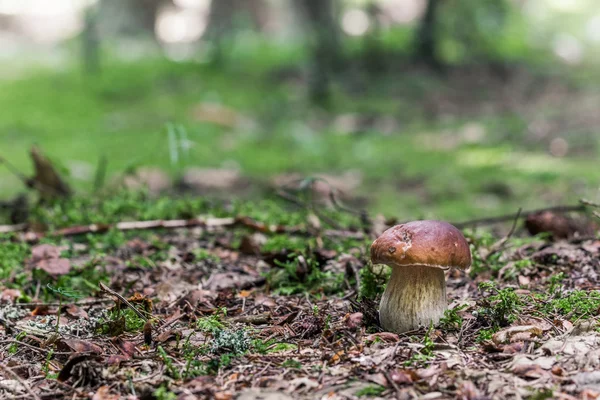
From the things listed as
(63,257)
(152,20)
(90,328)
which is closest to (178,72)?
(152,20)

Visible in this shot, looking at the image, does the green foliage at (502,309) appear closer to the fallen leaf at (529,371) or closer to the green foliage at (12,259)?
the fallen leaf at (529,371)

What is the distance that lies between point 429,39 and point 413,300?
32.3ft

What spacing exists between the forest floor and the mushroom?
0.23 feet

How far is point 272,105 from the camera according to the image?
10602mm

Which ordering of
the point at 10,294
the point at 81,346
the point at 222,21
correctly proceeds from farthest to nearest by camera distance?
the point at 222,21 < the point at 10,294 < the point at 81,346

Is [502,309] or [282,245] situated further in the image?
[282,245]

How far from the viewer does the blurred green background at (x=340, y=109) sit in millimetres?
7047

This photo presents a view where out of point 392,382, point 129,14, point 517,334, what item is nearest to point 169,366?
point 392,382

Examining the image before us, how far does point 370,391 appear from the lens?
204 cm

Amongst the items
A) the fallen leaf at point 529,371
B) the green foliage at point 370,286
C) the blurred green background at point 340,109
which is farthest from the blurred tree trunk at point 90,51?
the fallen leaf at point 529,371

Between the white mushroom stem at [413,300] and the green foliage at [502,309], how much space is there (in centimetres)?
20

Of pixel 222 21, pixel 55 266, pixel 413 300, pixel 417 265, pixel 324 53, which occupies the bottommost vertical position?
pixel 55 266

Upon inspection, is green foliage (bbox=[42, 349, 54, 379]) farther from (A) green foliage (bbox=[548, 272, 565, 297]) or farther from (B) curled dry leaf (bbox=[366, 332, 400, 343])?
(A) green foliage (bbox=[548, 272, 565, 297])

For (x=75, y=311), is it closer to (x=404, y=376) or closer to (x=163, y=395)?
(x=163, y=395)
